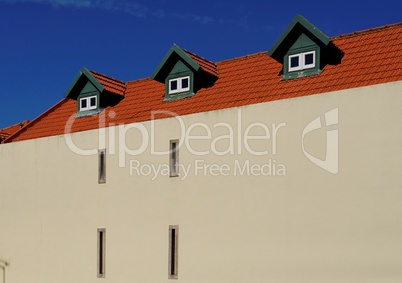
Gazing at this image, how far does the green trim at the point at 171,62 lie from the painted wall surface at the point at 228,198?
9.37ft

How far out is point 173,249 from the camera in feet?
68.1

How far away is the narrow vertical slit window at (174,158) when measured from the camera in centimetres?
2112

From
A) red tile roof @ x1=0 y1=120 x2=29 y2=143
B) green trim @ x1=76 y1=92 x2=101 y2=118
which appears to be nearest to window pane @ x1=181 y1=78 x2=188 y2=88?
green trim @ x1=76 y1=92 x2=101 y2=118

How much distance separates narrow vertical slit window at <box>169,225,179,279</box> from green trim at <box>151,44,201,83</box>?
237 inches

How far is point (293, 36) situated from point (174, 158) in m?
5.72

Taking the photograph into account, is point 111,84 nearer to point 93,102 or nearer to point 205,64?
point 93,102

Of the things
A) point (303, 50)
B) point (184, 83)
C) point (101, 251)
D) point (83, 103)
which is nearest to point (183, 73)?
point (184, 83)

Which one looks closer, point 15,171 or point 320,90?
point 320,90

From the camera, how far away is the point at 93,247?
22859mm

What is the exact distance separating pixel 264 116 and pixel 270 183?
2043 millimetres

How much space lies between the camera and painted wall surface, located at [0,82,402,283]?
16922 mm

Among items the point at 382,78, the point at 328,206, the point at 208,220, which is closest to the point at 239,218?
the point at 208,220

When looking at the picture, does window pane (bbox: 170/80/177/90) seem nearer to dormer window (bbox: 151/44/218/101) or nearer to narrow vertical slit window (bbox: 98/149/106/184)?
dormer window (bbox: 151/44/218/101)

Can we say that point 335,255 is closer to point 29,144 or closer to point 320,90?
point 320,90
